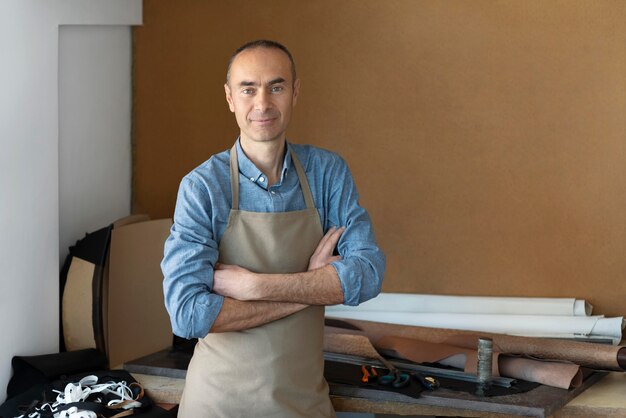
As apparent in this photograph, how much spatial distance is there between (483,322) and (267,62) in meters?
2.04

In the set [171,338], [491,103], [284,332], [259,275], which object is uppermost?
[491,103]

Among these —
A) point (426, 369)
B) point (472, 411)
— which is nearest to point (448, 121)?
point (426, 369)

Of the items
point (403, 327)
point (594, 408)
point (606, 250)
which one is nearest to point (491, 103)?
point (606, 250)

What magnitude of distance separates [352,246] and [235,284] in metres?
0.43

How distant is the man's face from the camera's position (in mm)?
2982

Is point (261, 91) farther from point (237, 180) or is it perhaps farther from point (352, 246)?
point (352, 246)

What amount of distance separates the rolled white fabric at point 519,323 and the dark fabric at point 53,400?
1313 mm

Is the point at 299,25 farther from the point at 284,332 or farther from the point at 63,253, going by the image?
the point at 284,332

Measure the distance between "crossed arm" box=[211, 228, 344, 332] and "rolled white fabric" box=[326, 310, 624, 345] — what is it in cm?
157

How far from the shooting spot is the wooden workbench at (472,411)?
3512 millimetres

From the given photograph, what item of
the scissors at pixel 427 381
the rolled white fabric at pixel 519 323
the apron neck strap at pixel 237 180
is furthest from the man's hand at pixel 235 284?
the rolled white fabric at pixel 519 323

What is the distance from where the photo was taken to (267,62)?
2.99 m

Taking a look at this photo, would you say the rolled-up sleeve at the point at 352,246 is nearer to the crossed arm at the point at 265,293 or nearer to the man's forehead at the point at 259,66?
the crossed arm at the point at 265,293

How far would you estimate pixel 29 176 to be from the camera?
383 cm
